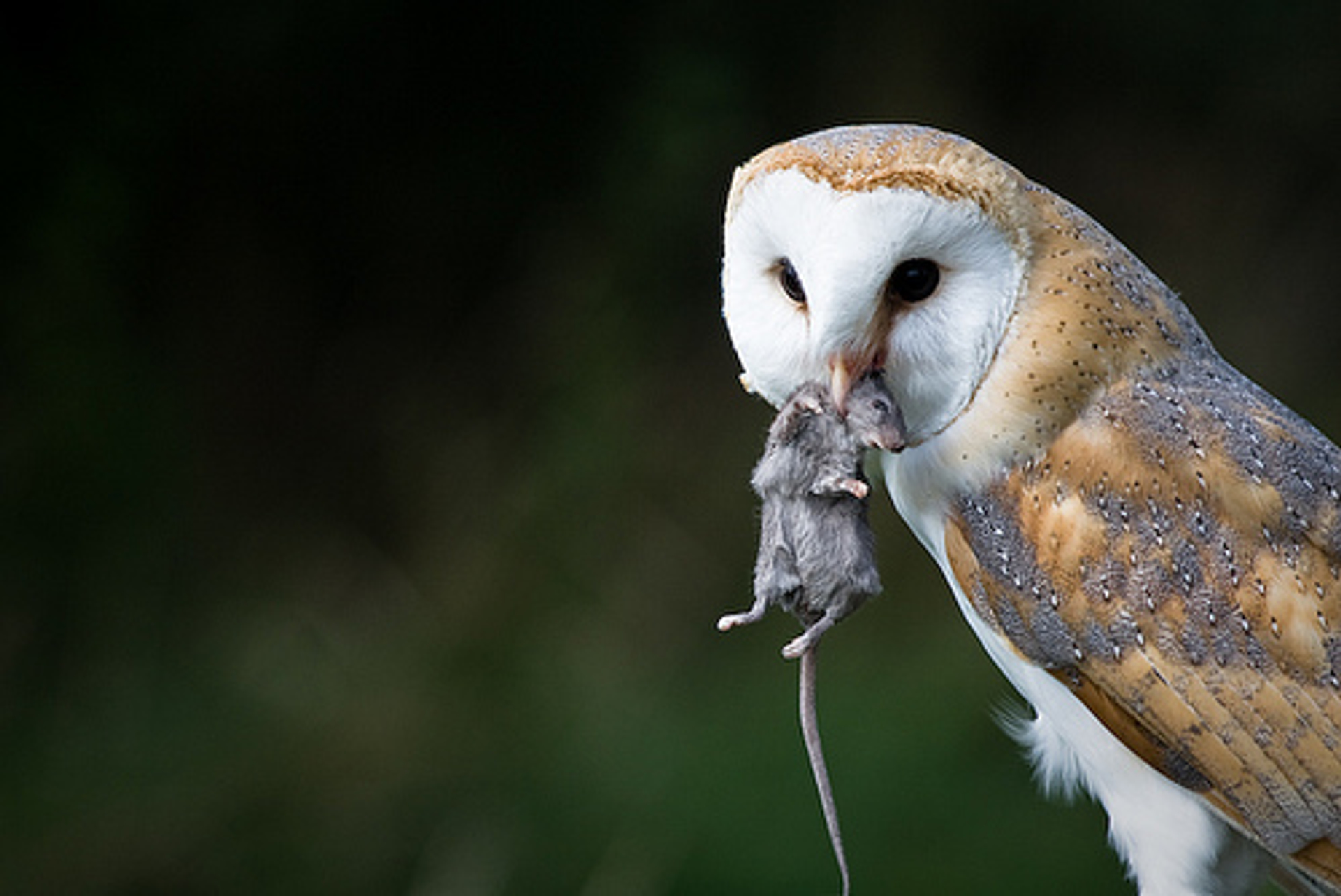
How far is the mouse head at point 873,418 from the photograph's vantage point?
5.26 ft

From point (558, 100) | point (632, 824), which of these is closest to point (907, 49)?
point (558, 100)

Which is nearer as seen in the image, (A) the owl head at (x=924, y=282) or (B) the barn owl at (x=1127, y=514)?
(A) the owl head at (x=924, y=282)

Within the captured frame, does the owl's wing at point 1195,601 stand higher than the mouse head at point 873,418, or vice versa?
the mouse head at point 873,418

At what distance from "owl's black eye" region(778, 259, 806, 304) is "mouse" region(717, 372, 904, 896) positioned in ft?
0.26

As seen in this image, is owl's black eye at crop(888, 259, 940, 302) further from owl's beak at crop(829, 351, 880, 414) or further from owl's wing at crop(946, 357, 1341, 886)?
owl's wing at crop(946, 357, 1341, 886)

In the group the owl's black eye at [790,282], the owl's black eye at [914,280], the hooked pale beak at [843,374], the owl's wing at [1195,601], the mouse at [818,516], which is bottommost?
the owl's wing at [1195,601]

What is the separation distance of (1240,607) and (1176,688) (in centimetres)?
10

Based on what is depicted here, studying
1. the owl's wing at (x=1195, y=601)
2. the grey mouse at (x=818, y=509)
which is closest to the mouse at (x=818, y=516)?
the grey mouse at (x=818, y=509)

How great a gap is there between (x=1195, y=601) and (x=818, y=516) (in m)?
0.37

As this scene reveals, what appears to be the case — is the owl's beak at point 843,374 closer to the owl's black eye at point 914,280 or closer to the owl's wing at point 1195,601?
the owl's black eye at point 914,280

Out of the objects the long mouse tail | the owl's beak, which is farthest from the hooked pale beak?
the long mouse tail

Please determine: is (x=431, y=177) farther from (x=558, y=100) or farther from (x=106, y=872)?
(x=106, y=872)

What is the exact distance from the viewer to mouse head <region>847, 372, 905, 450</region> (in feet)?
5.26

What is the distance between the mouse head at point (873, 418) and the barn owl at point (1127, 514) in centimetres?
4
